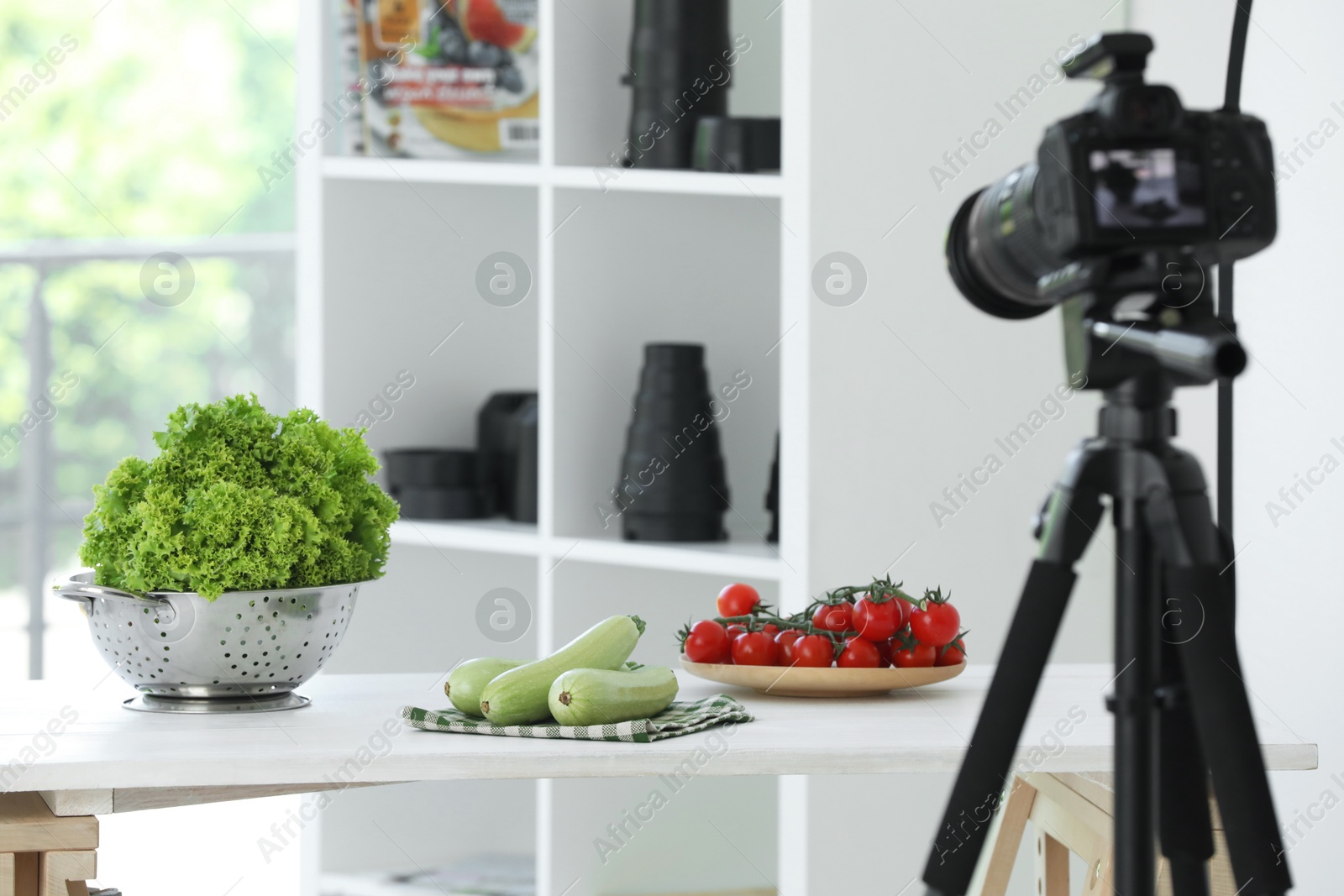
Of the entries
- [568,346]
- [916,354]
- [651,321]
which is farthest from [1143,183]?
[651,321]

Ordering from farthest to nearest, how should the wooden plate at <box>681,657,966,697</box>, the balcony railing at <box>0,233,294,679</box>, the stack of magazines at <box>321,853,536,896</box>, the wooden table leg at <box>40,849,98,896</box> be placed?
1. the balcony railing at <box>0,233,294,679</box>
2. the stack of magazines at <box>321,853,536,896</box>
3. the wooden plate at <box>681,657,966,697</box>
4. the wooden table leg at <box>40,849,98,896</box>

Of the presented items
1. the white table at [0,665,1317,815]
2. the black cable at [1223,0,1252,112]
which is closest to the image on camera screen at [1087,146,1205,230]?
the white table at [0,665,1317,815]

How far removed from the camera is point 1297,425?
1.63 meters

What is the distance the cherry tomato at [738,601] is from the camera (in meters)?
1.42

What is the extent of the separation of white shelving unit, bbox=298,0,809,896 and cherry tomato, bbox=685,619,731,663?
1.85 ft

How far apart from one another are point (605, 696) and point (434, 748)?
5.8 inches

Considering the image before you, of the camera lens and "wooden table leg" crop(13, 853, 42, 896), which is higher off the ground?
the camera lens

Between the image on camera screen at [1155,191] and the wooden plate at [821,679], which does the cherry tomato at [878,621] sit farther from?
the image on camera screen at [1155,191]

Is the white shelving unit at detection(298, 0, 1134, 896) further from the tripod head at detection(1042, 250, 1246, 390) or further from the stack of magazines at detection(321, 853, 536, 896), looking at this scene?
the tripod head at detection(1042, 250, 1246, 390)

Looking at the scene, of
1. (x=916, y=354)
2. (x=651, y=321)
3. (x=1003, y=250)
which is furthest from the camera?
(x=651, y=321)

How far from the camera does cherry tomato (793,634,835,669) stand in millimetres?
1304

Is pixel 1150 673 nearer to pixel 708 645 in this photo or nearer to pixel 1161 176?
pixel 1161 176

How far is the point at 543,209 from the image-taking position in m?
2.10

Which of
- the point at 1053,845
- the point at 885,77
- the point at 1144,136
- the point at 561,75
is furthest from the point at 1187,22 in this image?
the point at 1144,136
